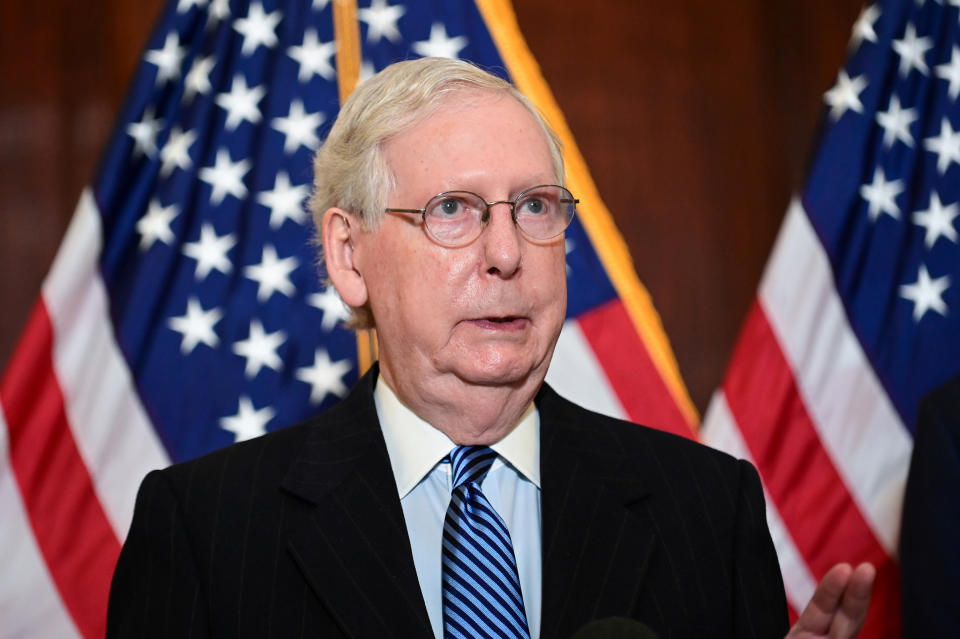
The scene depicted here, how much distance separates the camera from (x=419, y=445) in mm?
1490

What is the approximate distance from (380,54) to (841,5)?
1536mm

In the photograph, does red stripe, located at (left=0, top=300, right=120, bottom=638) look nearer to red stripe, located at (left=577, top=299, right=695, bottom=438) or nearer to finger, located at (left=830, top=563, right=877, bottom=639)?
red stripe, located at (left=577, top=299, right=695, bottom=438)

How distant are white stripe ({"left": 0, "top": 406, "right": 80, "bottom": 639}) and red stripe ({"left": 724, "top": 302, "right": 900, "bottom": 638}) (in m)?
1.87

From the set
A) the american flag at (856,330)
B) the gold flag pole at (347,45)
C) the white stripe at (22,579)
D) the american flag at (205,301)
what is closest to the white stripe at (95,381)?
the american flag at (205,301)

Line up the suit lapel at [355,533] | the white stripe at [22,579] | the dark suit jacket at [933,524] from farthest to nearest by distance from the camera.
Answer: the white stripe at [22,579] < the dark suit jacket at [933,524] < the suit lapel at [355,533]

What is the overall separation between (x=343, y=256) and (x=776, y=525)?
170 cm

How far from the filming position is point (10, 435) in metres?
2.45

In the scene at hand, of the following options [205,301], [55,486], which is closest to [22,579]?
[55,486]

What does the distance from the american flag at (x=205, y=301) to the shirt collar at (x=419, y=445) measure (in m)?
1.13

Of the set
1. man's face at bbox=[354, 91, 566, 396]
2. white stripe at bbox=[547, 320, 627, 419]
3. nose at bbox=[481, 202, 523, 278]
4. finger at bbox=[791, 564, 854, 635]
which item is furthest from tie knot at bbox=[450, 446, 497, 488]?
white stripe at bbox=[547, 320, 627, 419]

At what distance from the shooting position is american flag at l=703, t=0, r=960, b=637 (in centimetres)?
276

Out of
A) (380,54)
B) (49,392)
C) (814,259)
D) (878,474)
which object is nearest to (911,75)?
(814,259)

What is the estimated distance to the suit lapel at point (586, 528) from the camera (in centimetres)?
136

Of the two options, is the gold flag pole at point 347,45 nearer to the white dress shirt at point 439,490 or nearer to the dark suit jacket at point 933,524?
the white dress shirt at point 439,490
